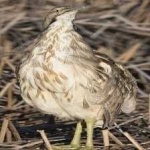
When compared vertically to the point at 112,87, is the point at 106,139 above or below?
below

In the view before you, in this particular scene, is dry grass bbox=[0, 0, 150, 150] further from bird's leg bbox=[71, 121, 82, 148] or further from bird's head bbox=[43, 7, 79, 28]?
bird's head bbox=[43, 7, 79, 28]

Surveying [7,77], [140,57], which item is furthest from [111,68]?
[140,57]

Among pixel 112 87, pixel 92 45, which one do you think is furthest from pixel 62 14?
pixel 92 45

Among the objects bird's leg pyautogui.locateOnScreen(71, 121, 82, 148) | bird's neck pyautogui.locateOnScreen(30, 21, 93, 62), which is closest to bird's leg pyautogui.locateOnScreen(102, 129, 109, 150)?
bird's leg pyautogui.locateOnScreen(71, 121, 82, 148)

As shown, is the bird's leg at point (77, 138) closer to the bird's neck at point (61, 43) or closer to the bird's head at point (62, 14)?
the bird's neck at point (61, 43)

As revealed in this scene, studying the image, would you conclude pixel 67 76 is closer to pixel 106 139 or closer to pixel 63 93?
pixel 63 93
